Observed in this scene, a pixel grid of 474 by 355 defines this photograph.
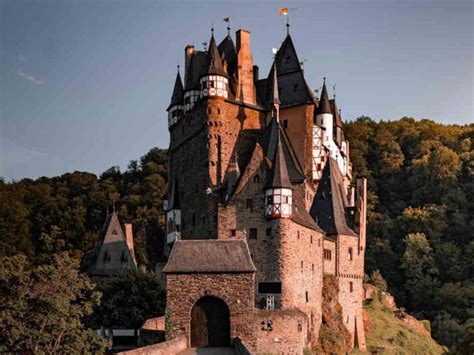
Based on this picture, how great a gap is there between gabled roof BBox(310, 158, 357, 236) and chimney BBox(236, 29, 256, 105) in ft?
24.0

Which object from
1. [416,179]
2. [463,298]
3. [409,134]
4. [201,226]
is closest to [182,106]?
[201,226]

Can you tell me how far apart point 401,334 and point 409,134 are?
157ft

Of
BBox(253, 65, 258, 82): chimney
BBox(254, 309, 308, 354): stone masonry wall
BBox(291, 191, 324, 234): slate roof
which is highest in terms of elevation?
BBox(253, 65, 258, 82): chimney

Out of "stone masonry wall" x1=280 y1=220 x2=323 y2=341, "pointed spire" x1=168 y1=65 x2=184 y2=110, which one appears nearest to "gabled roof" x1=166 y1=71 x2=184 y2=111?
"pointed spire" x1=168 y1=65 x2=184 y2=110

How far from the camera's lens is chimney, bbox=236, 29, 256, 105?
52750 mm

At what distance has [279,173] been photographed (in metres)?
43.3

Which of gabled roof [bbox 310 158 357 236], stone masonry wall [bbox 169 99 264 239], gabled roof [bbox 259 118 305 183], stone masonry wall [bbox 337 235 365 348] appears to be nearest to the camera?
gabled roof [bbox 259 118 305 183]

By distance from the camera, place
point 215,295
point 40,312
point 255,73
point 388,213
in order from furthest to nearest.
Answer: point 388,213 → point 255,73 → point 215,295 → point 40,312

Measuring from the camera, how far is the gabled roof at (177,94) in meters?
57.7

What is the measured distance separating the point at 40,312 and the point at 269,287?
14.2 m

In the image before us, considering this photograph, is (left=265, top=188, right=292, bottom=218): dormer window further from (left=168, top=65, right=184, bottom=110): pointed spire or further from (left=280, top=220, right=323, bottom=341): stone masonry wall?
(left=168, top=65, right=184, bottom=110): pointed spire

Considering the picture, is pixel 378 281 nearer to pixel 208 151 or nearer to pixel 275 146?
pixel 208 151

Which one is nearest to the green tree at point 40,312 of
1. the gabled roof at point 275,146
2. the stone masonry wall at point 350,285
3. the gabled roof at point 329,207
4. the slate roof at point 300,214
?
the slate roof at point 300,214

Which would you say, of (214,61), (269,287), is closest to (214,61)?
(214,61)
